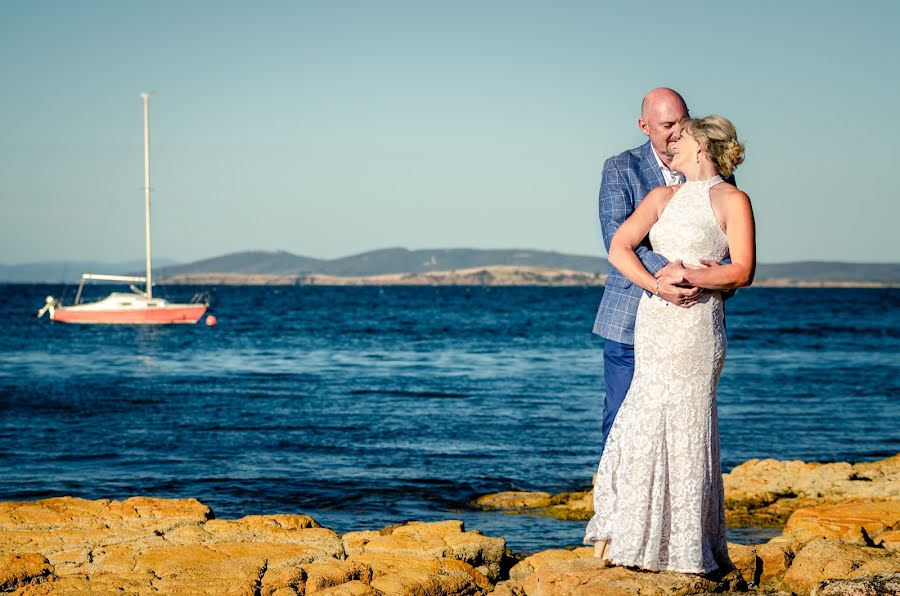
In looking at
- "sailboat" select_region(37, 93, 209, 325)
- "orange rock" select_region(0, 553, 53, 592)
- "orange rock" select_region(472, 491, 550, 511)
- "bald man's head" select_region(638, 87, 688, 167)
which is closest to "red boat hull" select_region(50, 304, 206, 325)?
"sailboat" select_region(37, 93, 209, 325)

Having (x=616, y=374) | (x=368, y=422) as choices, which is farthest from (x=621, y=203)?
(x=368, y=422)

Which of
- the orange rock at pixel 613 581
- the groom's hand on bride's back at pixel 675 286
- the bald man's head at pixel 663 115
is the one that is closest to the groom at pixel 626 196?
the bald man's head at pixel 663 115

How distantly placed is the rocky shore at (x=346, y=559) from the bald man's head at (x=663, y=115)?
6.59 feet

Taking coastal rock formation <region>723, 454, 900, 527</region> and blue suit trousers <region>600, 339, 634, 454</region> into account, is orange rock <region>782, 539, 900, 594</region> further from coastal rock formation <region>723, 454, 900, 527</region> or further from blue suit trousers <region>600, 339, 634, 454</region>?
coastal rock formation <region>723, 454, 900, 527</region>

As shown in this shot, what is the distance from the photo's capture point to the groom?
457 cm

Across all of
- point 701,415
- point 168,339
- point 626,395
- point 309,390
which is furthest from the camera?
point 168,339

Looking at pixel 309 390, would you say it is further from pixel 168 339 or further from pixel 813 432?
pixel 168 339

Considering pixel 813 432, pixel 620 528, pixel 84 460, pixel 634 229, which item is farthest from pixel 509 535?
pixel 813 432

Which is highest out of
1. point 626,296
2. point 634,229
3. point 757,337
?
point 634,229

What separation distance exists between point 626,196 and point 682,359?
0.94 meters

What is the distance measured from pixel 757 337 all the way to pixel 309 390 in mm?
26964

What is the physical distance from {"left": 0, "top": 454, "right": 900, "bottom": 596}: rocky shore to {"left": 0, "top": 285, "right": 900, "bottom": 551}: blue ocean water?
6.19 ft

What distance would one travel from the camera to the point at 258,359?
3122 centimetres

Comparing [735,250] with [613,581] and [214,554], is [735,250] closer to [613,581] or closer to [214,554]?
[613,581]
